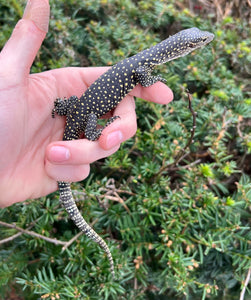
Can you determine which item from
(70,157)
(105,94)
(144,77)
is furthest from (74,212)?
(144,77)

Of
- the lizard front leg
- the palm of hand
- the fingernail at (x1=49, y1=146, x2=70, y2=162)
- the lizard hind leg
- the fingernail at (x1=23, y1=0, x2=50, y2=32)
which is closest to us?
the fingernail at (x1=23, y1=0, x2=50, y2=32)

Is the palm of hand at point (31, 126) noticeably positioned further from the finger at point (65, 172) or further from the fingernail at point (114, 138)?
the fingernail at point (114, 138)

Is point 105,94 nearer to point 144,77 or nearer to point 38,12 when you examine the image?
point 144,77

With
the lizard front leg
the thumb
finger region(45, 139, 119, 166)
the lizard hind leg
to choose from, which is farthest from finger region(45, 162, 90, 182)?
the lizard front leg

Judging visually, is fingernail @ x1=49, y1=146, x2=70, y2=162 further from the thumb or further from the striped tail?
the thumb

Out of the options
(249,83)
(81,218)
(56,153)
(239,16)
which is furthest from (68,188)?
(239,16)

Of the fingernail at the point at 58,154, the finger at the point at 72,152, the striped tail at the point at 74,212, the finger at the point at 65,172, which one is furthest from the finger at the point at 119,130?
the striped tail at the point at 74,212

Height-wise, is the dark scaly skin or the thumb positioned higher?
the thumb
